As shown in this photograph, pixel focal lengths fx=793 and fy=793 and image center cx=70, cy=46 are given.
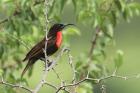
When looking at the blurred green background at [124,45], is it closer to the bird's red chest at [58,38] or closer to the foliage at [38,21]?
the foliage at [38,21]

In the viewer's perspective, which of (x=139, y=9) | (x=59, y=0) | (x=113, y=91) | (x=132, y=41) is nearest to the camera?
(x=59, y=0)

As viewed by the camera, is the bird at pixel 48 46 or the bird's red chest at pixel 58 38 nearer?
the bird at pixel 48 46

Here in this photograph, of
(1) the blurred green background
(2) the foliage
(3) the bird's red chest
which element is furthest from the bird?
(1) the blurred green background

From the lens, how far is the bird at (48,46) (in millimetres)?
9127

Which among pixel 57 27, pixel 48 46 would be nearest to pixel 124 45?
pixel 57 27

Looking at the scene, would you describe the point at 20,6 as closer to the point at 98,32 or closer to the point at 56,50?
the point at 56,50

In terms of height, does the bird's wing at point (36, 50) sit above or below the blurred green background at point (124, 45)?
above

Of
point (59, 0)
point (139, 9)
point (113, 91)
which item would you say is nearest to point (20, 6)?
point (59, 0)

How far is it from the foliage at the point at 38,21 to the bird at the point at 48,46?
119 millimetres

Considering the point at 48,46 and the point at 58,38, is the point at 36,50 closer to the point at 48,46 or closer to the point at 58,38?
the point at 48,46

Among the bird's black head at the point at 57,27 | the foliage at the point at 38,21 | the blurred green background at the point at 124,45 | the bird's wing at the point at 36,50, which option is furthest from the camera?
the blurred green background at the point at 124,45

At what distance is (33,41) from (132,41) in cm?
4363

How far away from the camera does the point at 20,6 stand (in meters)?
9.52

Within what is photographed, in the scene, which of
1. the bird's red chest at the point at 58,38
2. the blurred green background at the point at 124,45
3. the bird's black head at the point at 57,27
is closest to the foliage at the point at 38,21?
the bird's black head at the point at 57,27
